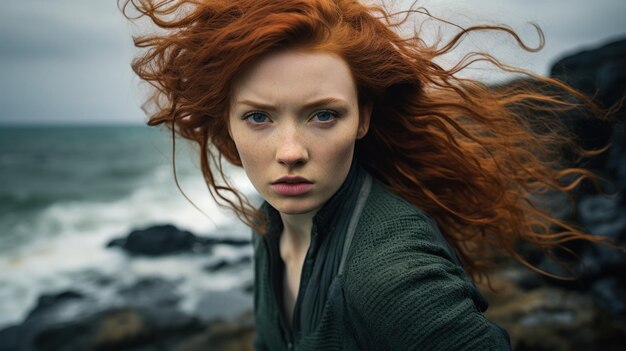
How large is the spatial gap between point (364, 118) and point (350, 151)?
207mm

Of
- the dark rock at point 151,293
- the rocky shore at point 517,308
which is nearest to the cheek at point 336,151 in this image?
the rocky shore at point 517,308

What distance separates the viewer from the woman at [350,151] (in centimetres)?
136

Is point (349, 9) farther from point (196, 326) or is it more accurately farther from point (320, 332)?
point (196, 326)

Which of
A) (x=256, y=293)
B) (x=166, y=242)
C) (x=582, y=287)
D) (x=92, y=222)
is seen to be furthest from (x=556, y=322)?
(x=92, y=222)

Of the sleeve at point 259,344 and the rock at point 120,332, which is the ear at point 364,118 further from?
the rock at point 120,332

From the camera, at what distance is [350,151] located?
66.6 inches

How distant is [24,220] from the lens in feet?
46.9

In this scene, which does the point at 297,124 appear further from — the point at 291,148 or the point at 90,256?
the point at 90,256

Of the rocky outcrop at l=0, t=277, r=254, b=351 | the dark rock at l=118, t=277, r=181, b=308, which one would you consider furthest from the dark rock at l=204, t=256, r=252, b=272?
the rocky outcrop at l=0, t=277, r=254, b=351

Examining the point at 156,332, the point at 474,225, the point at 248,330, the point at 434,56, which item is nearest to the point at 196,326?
the point at 156,332

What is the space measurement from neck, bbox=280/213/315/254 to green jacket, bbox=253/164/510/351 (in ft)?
0.66

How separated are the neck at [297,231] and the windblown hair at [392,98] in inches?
11.9

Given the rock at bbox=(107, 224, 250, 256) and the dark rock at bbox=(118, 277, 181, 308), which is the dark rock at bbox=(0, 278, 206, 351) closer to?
the dark rock at bbox=(118, 277, 181, 308)

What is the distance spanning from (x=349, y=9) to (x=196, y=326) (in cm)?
470
